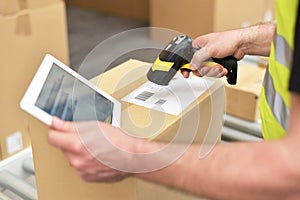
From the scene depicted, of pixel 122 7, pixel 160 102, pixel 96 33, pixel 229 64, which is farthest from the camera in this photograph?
pixel 122 7

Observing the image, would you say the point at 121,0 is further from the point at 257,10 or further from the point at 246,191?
the point at 246,191

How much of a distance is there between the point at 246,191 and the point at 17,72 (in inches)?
46.3

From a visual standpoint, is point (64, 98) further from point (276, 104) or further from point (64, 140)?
point (276, 104)

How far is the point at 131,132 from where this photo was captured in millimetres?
747

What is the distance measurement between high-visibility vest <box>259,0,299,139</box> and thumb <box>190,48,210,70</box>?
0.17 meters

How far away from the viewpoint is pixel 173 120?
769 mm

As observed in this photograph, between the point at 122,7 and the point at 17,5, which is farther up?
the point at 17,5

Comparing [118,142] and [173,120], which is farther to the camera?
[173,120]

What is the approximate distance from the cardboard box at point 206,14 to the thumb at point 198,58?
1755 millimetres

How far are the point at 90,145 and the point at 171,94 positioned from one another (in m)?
0.29

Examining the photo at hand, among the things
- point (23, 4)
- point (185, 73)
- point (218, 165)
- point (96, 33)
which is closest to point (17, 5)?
point (23, 4)

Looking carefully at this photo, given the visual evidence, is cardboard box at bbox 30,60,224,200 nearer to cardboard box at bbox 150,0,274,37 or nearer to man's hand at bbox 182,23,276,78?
man's hand at bbox 182,23,276,78

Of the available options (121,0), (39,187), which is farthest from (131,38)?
(39,187)

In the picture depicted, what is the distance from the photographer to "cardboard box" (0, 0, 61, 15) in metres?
1.45
